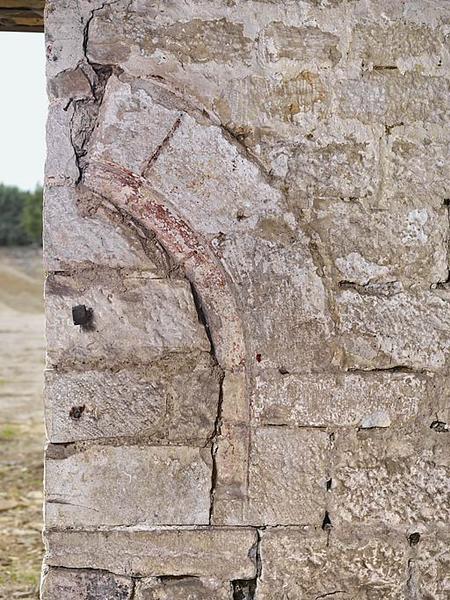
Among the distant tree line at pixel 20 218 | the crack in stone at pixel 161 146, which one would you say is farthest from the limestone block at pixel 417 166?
the distant tree line at pixel 20 218

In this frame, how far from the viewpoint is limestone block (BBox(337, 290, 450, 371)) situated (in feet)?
8.07

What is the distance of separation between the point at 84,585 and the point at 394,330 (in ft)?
4.05

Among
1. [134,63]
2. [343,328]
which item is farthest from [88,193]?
[343,328]

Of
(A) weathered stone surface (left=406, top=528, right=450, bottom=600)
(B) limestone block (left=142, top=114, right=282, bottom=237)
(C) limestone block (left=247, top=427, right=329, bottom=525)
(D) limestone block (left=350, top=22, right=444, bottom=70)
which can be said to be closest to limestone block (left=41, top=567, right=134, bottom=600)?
(C) limestone block (left=247, top=427, right=329, bottom=525)

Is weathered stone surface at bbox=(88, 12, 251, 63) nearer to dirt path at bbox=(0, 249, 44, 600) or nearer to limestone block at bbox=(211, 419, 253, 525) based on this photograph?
limestone block at bbox=(211, 419, 253, 525)

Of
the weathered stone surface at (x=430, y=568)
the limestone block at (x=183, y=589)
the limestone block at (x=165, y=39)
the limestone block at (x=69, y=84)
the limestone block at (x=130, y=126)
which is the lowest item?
the limestone block at (x=183, y=589)

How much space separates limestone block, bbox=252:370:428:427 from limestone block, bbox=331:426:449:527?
0.06m

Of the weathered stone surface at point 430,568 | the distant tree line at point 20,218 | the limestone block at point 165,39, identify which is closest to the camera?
the limestone block at point 165,39

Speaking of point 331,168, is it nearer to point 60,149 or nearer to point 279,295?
point 279,295

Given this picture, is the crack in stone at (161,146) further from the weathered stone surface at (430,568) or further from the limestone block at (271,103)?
the weathered stone surface at (430,568)

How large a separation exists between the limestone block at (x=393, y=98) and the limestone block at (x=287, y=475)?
0.99m

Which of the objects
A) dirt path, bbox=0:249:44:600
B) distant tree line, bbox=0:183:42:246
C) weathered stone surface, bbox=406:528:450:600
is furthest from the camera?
distant tree line, bbox=0:183:42:246

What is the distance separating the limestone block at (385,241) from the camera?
2.45m

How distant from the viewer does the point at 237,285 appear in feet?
7.96
